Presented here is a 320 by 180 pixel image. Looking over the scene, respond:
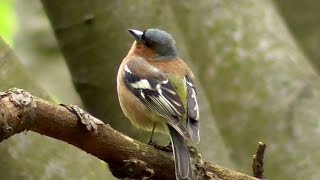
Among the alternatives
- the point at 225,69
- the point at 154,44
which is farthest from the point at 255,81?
the point at 154,44

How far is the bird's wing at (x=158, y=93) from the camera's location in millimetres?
3801

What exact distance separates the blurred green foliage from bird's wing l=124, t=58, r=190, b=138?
399cm

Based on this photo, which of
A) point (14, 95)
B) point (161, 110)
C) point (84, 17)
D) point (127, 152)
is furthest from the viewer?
point (84, 17)

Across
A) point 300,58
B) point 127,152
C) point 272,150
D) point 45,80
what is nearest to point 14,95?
point 127,152

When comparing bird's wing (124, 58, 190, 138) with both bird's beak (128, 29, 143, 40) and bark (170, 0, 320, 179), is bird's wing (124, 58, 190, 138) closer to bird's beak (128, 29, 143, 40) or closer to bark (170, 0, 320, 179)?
bird's beak (128, 29, 143, 40)

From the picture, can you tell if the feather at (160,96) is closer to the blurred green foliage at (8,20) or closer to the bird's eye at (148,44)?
the bird's eye at (148,44)

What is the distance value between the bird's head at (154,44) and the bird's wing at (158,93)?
0.23m

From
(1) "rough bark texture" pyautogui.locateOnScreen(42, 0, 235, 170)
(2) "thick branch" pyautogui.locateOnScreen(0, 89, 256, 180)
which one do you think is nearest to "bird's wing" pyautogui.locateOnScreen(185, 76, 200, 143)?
(2) "thick branch" pyautogui.locateOnScreen(0, 89, 256, 180)

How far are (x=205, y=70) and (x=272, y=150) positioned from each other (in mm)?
690

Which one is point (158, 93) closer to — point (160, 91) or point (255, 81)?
point (160, 91)

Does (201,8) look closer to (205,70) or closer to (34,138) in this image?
(205,70)

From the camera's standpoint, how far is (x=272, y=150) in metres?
4.85

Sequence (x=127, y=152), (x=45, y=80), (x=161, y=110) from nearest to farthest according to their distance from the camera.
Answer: (x=127, y=152)
(x=161, y=110)
(x=45, y=80)

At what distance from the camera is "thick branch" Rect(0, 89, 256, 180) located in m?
2.82
